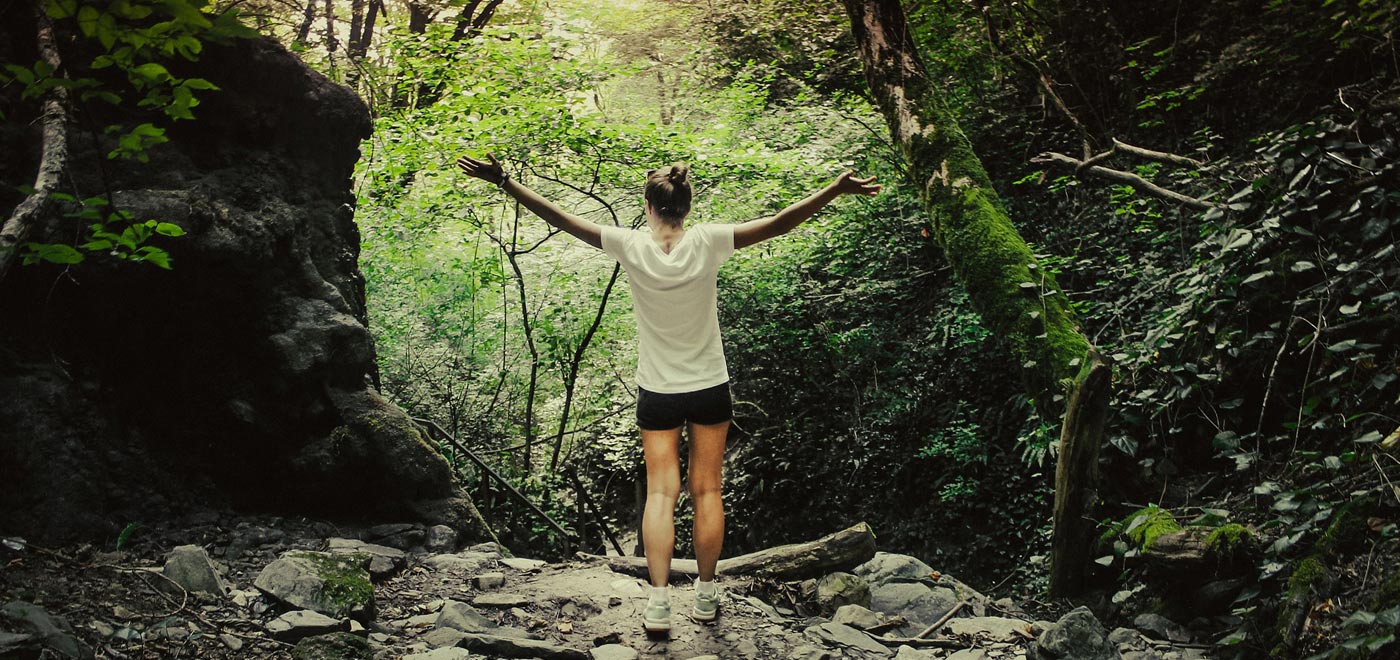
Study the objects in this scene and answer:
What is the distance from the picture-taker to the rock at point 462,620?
137 inches

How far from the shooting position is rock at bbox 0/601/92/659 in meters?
2.40

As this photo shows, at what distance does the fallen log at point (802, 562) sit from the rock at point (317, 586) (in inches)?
66.6

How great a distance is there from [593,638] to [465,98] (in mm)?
5888

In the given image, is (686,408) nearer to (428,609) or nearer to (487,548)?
(428,609)

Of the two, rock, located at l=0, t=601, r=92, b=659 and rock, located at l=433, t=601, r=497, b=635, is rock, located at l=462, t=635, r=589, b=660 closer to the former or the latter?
rock, located at l=433, t=601, r=497, b=635

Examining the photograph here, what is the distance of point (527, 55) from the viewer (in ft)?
26.3

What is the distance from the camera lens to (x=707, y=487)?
360 cm

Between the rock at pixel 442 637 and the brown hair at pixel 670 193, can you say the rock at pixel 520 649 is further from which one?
the brown hair at pixel 670 193

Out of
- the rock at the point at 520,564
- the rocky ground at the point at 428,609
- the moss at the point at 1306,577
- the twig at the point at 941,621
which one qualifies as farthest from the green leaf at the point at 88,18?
the moss at the point at 1306,577

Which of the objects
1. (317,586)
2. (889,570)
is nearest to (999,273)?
(889,570)

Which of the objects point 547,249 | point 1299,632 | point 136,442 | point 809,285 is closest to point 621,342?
point 547,249

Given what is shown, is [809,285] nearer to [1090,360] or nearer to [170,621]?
[1090,360]

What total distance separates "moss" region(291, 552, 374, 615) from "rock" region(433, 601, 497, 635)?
12.8 inches

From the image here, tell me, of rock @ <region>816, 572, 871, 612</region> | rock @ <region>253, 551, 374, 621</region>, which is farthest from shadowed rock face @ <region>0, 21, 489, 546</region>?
rock @ <region>816, 572, 871, 612</region>
